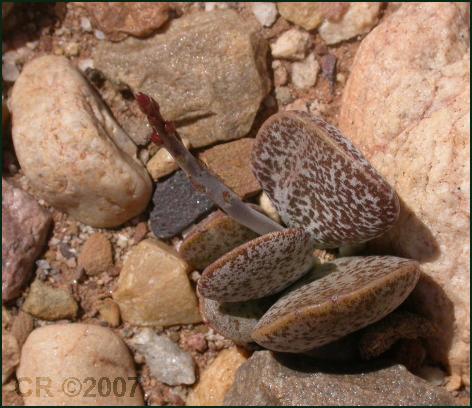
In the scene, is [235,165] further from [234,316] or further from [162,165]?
[234,316]

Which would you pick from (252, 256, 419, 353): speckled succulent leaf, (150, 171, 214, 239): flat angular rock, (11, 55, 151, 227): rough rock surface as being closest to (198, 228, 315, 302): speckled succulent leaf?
(252, 256, 419, 353): speckled succulent leaf

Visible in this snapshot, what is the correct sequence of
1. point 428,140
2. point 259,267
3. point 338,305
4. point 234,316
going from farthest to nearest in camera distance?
point 234,316 → point 428,140 → point 259,267 → point 338,305

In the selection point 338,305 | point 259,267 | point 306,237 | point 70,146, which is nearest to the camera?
point 338,305

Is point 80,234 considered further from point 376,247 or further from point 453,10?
point 453,10

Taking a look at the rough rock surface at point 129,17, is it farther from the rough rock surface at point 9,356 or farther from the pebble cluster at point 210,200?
the rough rock surface at point 9,356

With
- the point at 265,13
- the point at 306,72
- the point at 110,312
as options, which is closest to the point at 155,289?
the point at 110,312

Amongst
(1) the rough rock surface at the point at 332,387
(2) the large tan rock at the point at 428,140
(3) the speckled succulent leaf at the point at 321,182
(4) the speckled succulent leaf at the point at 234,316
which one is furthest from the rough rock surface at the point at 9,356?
(2) the large tan rock at the point at 428,140

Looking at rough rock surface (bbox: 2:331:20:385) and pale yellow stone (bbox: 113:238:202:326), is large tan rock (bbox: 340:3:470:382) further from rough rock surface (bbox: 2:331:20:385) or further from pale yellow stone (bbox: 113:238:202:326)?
rough rock surface (bbox: 2:331:20:385)

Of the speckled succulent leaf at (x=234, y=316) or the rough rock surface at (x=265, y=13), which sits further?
the rough rock surface at (x=265, y=13)
